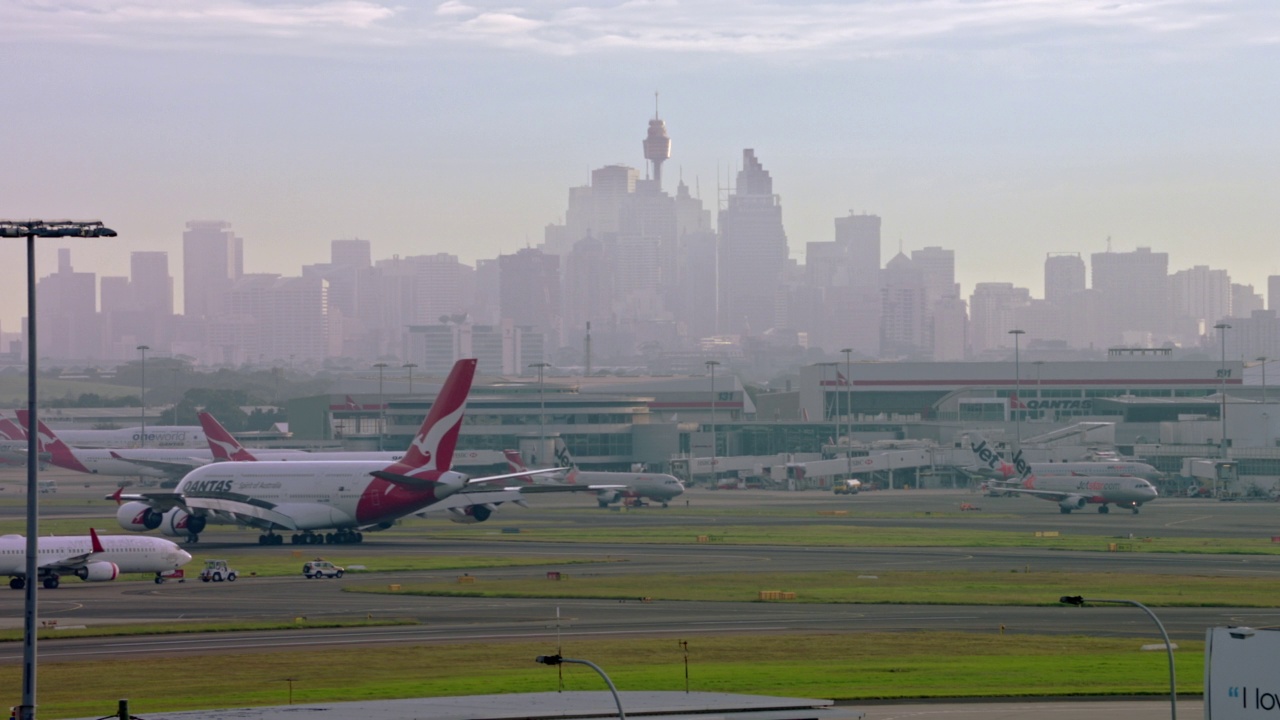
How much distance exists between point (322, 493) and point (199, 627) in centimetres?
3466

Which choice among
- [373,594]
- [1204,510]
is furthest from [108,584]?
[1204,510]

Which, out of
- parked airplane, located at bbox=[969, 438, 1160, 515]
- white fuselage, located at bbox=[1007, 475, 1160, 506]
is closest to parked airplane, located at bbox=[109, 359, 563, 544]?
parked airplane, located at bbox=[969, 438, 1160, 515]

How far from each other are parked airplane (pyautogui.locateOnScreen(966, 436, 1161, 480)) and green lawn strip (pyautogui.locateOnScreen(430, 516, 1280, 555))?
25230mm

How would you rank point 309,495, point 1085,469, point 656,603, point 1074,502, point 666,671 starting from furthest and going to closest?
point 1085,469 < point 1074,502 < point 309,495 < point 656,603 < point 666,671

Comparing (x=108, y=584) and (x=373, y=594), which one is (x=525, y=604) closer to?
(x=373, y=594)

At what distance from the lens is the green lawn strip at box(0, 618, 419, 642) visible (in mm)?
56531

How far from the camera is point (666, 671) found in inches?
1834

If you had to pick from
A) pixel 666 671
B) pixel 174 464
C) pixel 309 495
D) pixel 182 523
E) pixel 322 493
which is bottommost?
pixel 666 671

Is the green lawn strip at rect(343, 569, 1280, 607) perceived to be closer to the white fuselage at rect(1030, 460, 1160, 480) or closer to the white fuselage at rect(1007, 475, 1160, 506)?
the white fuselage at rect(1007, 475, 1160, 506)

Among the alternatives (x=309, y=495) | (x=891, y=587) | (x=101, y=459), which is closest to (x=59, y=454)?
(x=101, y=459)

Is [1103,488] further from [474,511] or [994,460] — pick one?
[474,511]

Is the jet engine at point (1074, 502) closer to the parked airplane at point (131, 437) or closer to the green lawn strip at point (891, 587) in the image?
the green lawn strip at point (891, 587)

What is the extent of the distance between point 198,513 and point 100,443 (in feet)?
325

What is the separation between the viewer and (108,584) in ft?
248
